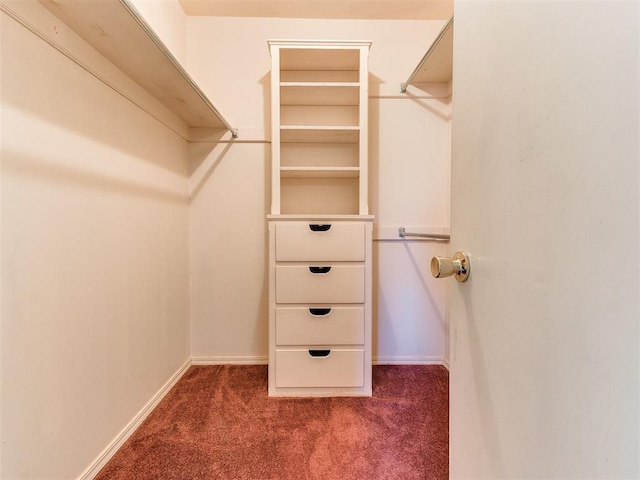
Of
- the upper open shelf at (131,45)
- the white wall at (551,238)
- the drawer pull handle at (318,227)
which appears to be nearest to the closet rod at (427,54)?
the white wall at (551,238)

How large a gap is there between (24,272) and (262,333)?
1.29 metres

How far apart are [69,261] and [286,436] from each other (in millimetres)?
1107

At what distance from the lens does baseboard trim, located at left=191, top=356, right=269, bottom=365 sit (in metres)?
1.83

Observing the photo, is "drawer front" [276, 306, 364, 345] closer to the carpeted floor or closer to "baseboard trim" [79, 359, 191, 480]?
the carpeted floor

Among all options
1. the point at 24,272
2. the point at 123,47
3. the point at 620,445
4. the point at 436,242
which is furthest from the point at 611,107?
the point at 436,242

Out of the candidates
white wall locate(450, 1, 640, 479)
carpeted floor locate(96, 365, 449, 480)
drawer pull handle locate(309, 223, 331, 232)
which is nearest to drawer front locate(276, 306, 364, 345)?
carpeted floor locate(96, 365, 449, 480)

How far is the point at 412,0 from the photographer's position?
1608 mm

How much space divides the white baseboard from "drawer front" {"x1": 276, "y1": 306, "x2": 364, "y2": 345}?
1.58 feet

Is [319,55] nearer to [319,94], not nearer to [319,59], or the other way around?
[319,59]

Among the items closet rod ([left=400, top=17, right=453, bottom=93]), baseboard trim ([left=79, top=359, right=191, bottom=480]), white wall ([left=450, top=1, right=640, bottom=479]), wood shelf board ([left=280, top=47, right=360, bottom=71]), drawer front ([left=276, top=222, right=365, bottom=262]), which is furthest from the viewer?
wood shelf board ([left=280, top=47, right=360, bottom=71])

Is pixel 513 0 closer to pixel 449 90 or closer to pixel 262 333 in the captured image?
pixel 449 90

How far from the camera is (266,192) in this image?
1820 millimetres

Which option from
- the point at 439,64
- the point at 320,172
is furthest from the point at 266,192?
the point at 439,64

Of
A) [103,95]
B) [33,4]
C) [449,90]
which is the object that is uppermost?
[449,90]
